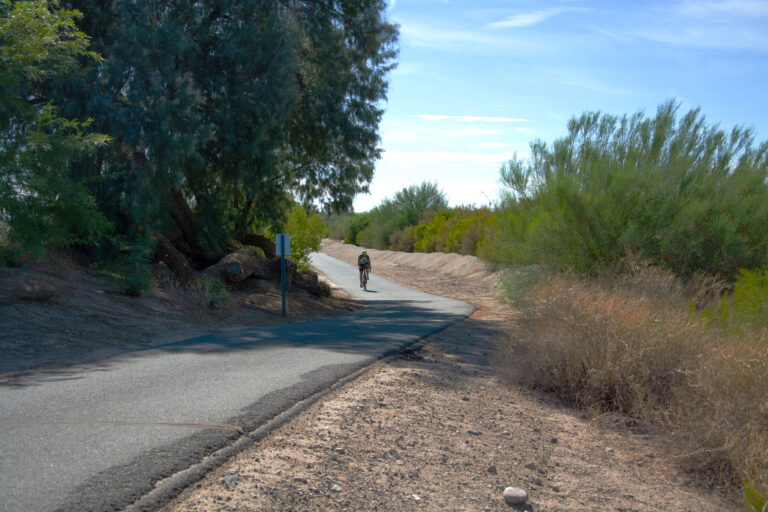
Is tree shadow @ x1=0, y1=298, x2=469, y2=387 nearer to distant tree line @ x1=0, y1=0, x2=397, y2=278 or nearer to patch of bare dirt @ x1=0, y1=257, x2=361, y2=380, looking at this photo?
patch of bare dirt @ x1=0, y1=257, x2=361, y2=380

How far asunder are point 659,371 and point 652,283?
5.48 metres

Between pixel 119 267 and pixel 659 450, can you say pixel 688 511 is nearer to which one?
pixel 659 450

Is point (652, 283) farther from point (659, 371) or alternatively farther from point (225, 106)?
point (225, 106)

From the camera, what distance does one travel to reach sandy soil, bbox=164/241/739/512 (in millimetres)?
4543

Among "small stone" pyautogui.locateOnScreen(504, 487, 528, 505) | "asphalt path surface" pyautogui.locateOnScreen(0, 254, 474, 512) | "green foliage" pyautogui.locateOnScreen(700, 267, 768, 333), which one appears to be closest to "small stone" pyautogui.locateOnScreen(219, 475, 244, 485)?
"asphalt path surface" pyautogui.locateOnScreen(0, 254, 474, 512)

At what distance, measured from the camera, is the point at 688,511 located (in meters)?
5.08

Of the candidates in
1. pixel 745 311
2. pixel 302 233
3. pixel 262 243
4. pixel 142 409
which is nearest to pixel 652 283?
pixel 745 311

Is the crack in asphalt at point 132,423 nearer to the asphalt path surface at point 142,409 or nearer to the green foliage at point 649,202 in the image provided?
the asphalt path surface at point 142,409

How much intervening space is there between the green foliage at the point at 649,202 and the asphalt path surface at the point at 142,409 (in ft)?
23.1

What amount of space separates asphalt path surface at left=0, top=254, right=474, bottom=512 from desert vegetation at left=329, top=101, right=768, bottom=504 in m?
3.23

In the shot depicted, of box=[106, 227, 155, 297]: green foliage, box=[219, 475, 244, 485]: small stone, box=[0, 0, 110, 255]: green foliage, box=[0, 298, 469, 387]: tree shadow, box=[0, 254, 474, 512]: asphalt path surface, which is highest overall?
box=[0, 0, 110, 255]: green foliage

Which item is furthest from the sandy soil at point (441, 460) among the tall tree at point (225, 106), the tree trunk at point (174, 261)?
the tree trunk at point (174, 261)

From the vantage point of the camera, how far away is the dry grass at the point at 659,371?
5.88 metres

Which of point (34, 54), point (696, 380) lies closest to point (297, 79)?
point (34, 54)
